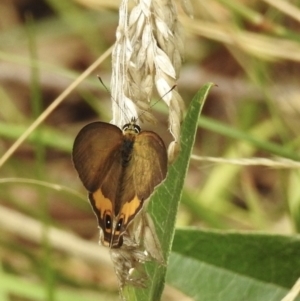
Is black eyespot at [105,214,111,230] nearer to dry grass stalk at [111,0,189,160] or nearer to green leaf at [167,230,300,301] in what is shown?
dry grass stalk at [111,0,189,160]

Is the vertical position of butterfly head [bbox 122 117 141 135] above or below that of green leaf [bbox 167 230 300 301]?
above

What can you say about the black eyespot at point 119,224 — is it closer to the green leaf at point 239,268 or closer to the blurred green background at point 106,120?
the green leaf at point 239,268

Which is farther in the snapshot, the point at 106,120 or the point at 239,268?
the point at 106,120

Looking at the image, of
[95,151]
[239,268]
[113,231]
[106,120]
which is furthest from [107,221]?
[106,120]

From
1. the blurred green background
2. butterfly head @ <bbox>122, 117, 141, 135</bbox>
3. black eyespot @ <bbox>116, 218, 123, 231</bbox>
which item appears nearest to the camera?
black eyespot @ <bbox>116, 218, 123, 231</bbox>

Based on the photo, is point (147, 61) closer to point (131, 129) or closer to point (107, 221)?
point (131, 129)

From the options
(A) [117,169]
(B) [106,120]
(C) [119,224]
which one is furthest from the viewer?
(B) [106,120]

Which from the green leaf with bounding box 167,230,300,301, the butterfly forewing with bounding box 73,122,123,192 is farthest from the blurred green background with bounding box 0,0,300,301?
the butterfly forewing with bounding box 73,122,123,192
